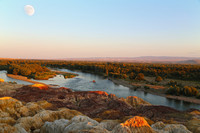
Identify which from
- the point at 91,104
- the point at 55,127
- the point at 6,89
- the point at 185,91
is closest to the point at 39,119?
the point at 55,127

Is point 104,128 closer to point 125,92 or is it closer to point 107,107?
point 107,107

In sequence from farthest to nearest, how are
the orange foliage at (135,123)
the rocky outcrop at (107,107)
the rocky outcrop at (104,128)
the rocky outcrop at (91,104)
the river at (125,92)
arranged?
the river at (125,92), the rocky outcrop at (91,104), the rocky outcrop at (107,107), the orange foliage at (135,123), the rocky outcrop at (104,128)

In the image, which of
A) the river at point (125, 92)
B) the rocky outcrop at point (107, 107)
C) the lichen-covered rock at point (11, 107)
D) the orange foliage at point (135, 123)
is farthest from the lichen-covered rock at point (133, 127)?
the river at point (125, 92)

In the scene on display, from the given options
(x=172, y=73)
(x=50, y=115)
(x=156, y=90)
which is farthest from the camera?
(x=172, y=73)

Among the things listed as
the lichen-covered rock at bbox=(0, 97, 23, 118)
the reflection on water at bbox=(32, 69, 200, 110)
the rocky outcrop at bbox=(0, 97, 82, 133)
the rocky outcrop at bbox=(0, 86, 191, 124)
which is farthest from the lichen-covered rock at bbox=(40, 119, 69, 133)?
the reflection on water at bbox=(32, 69, 200, 110)

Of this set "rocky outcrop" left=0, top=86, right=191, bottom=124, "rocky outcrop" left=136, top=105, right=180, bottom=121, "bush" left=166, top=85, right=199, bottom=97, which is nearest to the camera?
"rocky outcrop" left=0, top=86, right=191, bottom=124

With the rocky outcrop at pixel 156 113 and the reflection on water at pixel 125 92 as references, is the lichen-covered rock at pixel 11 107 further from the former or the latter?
the reflection on water at pixel 125 92

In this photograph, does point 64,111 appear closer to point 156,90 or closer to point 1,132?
point 1,132

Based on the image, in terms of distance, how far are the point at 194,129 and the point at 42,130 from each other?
12014 millimetres

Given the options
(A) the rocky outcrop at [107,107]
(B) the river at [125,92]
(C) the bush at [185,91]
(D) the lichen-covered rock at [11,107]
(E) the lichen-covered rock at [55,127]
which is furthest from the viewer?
(C) the bush at [185,91]

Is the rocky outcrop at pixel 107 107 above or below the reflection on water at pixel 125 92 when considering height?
above

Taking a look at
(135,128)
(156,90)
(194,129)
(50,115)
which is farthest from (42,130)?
(156,90)

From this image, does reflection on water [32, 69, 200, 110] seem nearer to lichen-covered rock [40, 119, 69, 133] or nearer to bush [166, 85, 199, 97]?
bush [166, 85, 199, 97]

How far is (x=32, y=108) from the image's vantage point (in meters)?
15.1
